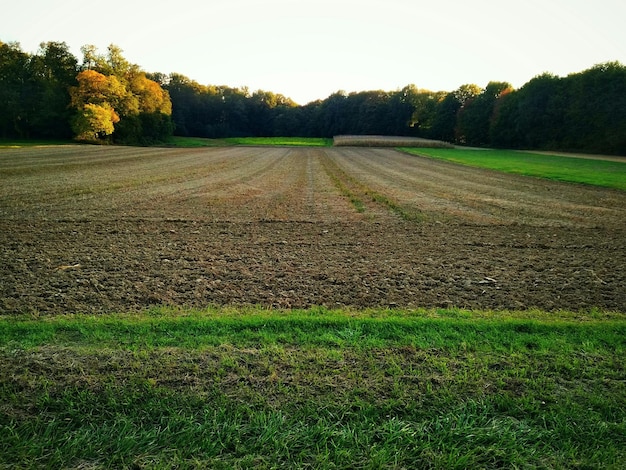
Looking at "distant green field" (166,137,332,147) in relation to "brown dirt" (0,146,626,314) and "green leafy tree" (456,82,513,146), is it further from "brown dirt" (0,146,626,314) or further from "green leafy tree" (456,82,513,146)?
"brown dirt" (0,146,626,314)

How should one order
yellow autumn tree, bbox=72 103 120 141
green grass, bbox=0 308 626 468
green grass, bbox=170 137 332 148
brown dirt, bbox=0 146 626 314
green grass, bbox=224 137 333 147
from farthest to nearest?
green grass, bbox=224 137 333 147, green grass, bbox=170 137 332 148, yellow autumn tree, bbox=72 103 120 141, brown dirt, bbox=0 146 626 314, green grass, bbox=0 308 626 468

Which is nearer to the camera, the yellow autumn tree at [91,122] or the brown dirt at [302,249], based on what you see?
the brown dirt at [302,249]

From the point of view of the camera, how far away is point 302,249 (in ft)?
30.6

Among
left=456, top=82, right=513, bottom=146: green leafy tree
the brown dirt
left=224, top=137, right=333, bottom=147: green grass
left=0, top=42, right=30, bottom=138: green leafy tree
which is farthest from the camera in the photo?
left=456, top=82, right=513, bottom=146: green leafy tree

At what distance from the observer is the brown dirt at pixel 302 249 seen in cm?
651

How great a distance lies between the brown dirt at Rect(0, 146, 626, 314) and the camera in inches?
256

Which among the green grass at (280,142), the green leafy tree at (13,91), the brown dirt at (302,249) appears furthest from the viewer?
the green grass at (280,142)

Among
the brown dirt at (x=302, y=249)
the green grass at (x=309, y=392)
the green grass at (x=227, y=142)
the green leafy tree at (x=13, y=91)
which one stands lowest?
the green grass at (x=309, y=392)

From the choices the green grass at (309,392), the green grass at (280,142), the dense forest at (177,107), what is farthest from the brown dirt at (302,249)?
the green grass at (280,142)

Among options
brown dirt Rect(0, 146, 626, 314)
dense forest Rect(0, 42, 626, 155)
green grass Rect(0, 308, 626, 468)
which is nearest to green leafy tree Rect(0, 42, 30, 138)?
dense forest Rect(0, 42, 626, 155)

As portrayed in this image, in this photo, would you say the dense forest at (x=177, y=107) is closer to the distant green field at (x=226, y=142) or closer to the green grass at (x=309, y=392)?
the distant green field at (x=226, y=142)

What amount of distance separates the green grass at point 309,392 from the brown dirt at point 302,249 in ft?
3.25

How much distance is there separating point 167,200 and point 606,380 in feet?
51.1

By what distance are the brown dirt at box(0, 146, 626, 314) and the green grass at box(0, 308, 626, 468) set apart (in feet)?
3.25
